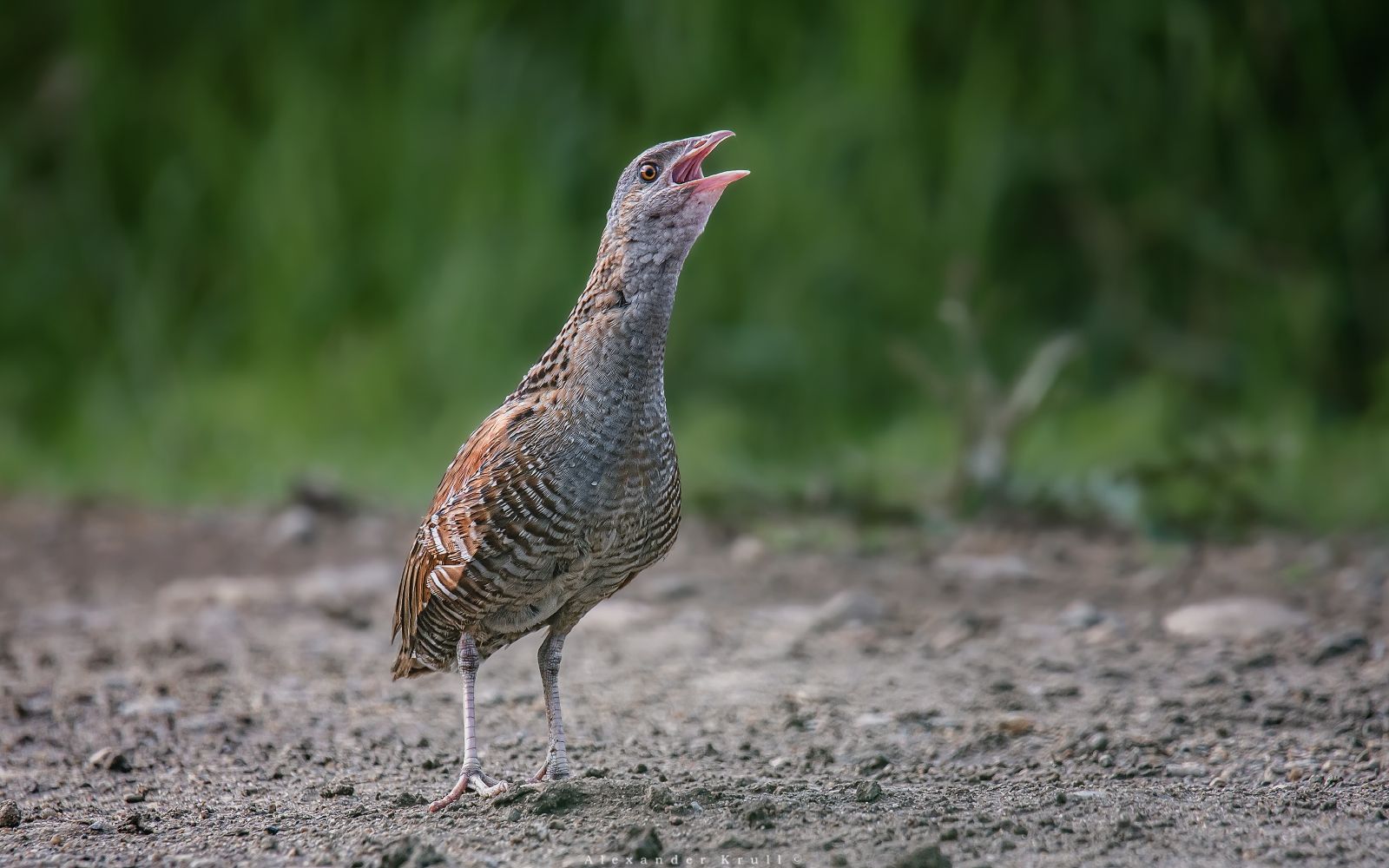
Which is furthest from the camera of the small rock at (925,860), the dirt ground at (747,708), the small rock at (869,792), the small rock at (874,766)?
the small rock at (874,766)

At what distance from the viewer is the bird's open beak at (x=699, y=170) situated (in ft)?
11.2

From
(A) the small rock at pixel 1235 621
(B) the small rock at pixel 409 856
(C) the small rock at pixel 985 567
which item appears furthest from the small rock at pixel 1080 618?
(B) the small rock at pixel 409 856

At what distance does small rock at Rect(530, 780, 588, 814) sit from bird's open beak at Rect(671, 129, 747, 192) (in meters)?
1.34

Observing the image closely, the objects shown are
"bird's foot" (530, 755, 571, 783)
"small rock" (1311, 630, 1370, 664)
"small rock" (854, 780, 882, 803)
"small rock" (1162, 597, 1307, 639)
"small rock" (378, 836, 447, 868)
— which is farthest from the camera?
"small rock" (1162, 597, 1307, 639)

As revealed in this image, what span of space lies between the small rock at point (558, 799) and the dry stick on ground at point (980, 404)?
3.41m

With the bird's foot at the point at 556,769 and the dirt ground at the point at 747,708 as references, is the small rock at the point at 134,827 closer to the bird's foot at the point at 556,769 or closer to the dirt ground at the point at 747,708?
the dirt ground at the point at 747,708

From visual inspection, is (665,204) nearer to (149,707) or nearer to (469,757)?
(469,757)

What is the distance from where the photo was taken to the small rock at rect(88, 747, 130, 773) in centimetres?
382

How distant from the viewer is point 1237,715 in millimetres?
3988

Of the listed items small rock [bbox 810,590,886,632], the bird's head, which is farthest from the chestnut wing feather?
small rock [bbox 810,590,886,632]

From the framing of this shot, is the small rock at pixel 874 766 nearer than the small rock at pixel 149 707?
Yes

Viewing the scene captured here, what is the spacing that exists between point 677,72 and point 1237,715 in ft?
16.2

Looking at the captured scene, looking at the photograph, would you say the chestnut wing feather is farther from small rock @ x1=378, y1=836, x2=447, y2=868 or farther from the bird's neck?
small rock @ x1=378, y1=836, x2=447, y2=868

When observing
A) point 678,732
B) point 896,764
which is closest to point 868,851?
point 896,764
